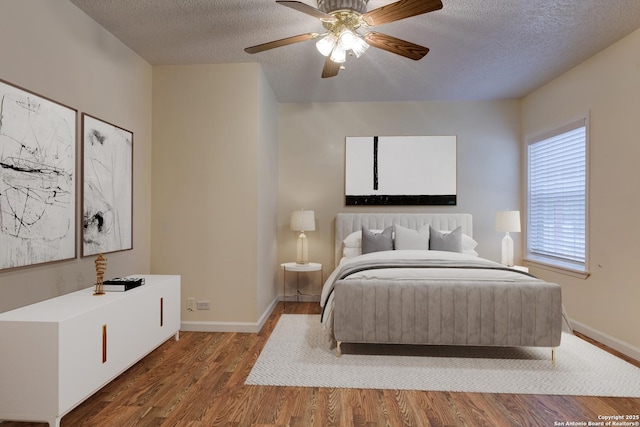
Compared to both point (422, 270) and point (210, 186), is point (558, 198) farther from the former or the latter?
point (210, 186)

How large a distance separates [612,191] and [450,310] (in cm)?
192

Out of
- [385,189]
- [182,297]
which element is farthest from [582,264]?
[182,297]

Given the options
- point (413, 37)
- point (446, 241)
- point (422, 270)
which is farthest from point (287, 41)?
point (446, 241)

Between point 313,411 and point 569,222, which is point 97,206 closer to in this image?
point 313,411

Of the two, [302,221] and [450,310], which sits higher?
[302,221]

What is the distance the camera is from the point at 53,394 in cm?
192

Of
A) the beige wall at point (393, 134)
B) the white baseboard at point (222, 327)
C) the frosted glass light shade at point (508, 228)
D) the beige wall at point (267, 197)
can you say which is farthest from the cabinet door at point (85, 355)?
the frosted glass light shade at point (508, 228)

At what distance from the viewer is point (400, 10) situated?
87.4 inches

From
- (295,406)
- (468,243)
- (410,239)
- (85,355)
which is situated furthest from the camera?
(468,243)

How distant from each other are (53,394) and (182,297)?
6.58ft

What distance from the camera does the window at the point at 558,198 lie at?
3.94m

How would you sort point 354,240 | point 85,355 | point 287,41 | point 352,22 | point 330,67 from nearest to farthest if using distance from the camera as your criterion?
point 85,355 → point 352,22 → point 287,41 → point 330,67 → point 354,240

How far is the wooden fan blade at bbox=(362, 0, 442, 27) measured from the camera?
2.12m

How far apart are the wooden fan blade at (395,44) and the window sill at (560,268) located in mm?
2802
